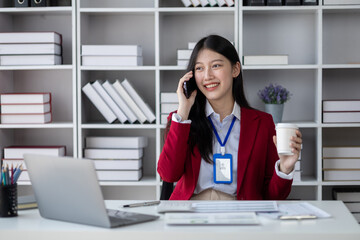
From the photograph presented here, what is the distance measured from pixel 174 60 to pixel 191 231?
2344 mm

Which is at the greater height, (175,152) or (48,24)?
(48,24)

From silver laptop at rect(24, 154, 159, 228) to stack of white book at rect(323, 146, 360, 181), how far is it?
2.03 meters

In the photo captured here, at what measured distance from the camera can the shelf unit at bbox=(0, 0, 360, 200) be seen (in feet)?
11.6

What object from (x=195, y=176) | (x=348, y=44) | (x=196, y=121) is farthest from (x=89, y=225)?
(x=348, y=44)

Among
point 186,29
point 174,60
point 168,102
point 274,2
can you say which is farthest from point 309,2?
point 168,102

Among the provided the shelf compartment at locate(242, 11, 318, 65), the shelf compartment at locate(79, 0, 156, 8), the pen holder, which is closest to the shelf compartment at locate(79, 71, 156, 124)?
the shelf compartment at locate(79, 0, 156, 8)

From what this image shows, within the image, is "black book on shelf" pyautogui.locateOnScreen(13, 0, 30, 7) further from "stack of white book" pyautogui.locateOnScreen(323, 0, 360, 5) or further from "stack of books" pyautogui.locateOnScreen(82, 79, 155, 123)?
"stack of white book" pyautogui.locateOnScreen(323, 0, 360, 5)

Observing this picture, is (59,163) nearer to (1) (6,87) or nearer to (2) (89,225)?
(2) (89,225)

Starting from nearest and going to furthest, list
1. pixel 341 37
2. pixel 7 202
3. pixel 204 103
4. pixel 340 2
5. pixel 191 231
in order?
1. pixel 191 231
2. pixel 7 202
3. pixel 204 103
4. pixel 340 2
5. pixel 341 37

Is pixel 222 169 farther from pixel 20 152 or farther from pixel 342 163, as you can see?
pixel 20 152

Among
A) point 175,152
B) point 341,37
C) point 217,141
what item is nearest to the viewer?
point 175,152

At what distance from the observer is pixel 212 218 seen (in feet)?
4.89

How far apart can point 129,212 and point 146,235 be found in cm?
25

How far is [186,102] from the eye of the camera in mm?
2217
